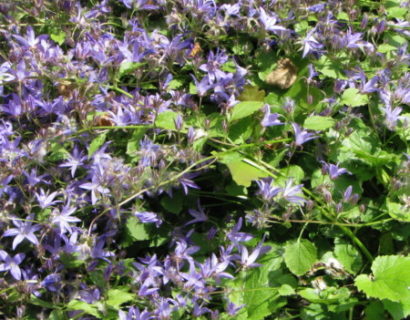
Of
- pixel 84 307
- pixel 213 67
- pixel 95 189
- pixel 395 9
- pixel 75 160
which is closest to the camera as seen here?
pixel 84 307

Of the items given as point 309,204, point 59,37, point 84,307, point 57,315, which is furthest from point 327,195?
point 59,37

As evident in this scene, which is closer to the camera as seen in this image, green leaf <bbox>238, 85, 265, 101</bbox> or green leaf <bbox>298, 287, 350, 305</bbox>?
green leaf <bbox>298, 287, 350, 305</bbox>

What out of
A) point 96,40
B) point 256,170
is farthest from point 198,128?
point 96,40

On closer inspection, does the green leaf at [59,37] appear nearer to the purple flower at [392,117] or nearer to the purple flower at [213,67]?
the purple flower at [213,67]

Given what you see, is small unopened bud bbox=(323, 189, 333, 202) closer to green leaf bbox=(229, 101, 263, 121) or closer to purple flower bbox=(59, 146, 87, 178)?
green leaf bbox=(229, 101, 263, 121)

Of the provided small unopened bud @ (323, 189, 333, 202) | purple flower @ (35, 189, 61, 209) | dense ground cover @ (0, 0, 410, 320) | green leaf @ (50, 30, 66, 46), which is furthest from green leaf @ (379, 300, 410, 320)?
green leaf @ (50, 30, 66, 46)

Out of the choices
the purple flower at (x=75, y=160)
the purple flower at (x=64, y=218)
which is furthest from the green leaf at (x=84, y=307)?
the purple flower at (x=75, y=160)

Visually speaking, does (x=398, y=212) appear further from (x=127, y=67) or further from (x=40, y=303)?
(x=40, y=303)

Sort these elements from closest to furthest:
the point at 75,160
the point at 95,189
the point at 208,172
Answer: the point at 95,189, the point at 75,160, the point at 208,172
